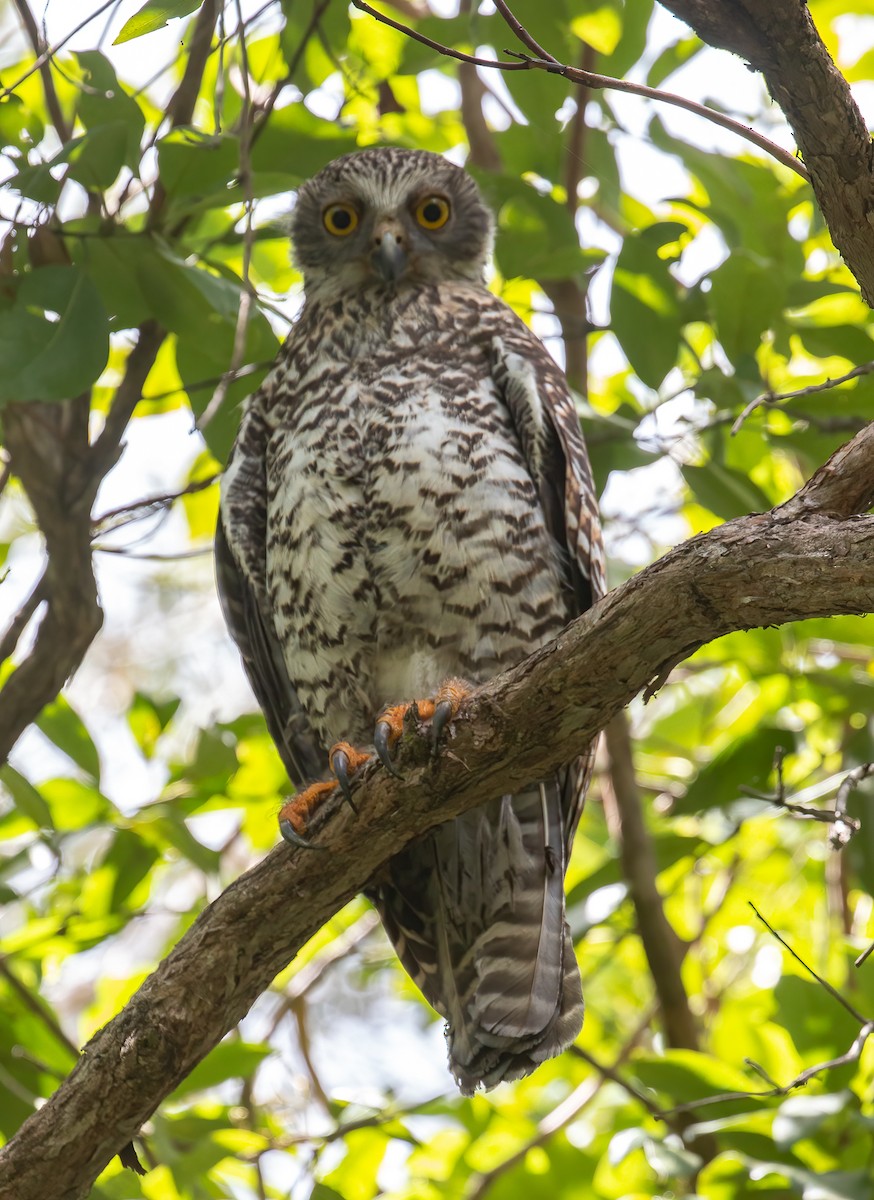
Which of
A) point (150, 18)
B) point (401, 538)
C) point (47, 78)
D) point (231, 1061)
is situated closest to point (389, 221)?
point (47, 78)

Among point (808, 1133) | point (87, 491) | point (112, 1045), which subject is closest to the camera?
point (112, 1045)

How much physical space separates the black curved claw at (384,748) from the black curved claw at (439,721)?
0.39 ft

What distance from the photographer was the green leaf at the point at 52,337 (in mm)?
3004

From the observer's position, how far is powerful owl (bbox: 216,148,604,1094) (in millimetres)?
3176

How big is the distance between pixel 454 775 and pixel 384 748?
7.7 inches

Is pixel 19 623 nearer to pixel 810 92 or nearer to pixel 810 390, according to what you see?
pixel 810 390

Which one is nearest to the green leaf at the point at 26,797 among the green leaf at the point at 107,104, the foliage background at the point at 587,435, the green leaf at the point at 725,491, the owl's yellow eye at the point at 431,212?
the foliage background at the point at 587,435

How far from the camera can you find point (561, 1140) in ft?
12.8

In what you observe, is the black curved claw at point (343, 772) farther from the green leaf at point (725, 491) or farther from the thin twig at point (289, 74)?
the thin twig at point (289, 74)

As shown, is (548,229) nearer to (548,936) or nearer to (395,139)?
(395,139)

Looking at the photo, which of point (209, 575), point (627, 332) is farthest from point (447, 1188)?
point (209, 575)

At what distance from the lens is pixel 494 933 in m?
3.30

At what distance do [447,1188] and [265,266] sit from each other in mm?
2988

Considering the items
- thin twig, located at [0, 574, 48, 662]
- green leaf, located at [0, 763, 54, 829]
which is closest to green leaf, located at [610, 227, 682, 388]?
thin twig, located at [0, 574, 48, 662]
